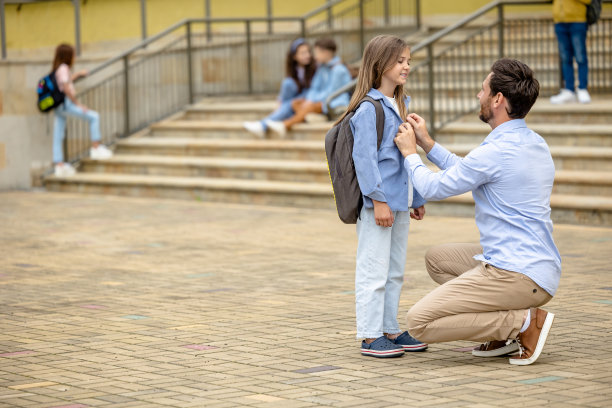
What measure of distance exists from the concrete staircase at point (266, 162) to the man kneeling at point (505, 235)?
5503 mm

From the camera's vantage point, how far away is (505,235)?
5555mm

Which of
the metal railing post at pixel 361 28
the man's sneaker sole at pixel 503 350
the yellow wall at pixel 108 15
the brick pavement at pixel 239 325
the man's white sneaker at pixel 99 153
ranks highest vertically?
the yellow wall at pixel 108 15

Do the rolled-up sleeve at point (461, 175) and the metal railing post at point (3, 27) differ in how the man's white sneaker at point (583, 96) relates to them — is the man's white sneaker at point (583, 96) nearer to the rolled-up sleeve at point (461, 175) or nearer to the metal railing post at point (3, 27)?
the rolled-up sleeve at point (461, 175)

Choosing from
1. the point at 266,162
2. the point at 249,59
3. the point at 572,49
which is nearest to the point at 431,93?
the point at 572,49

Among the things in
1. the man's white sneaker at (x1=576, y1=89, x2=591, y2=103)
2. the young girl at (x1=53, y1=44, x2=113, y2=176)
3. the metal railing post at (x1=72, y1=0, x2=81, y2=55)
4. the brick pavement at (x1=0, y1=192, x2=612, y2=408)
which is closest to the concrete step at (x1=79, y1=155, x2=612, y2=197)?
the young girl at (x1=53, y1=44, x2=113, y2=176)

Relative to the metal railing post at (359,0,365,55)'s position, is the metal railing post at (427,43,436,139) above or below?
below

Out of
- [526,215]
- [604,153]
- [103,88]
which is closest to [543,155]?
[526,215]

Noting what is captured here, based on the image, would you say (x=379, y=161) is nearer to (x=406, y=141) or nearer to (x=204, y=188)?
(x=406, y=141)

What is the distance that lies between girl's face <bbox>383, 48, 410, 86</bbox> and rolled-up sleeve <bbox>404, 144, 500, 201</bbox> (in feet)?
1.66

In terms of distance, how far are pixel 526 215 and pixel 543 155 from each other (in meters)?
0.33

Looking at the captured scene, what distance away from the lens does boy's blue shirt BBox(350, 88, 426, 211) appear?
5688mm

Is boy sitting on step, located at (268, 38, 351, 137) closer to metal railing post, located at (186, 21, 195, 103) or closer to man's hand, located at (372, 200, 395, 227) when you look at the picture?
metal railing post, located at (186, 21, 195, 103)

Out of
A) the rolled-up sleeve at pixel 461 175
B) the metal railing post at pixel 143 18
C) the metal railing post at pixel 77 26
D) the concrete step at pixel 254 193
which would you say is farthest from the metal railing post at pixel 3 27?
the rolled-up sleeve at pixel 461 175

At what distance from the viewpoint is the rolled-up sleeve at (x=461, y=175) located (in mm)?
5531
